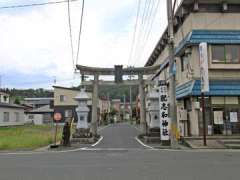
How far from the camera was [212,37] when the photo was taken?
26969 millimetres

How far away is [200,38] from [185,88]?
392 cm

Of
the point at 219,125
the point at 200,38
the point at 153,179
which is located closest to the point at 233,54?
the point at 200,38

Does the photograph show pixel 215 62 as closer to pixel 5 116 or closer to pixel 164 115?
pixel 164 115

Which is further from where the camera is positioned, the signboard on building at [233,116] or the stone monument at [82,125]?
the stone monument at [82,125]

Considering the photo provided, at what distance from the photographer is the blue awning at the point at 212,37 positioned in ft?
87.8

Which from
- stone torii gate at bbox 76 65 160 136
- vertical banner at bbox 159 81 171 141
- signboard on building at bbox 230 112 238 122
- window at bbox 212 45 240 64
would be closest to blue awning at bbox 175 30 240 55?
window at bbox 212 45 240 64

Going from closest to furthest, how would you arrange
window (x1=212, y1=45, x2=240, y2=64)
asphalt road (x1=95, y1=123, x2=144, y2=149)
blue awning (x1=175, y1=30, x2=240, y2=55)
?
asphalt road (x1=95, y1=123, x2=144, y2=149) → blue awning (x1=175, y1=30, x2=240, y2=55) → window (x1=212, y1=45, x2=240, y2=64)

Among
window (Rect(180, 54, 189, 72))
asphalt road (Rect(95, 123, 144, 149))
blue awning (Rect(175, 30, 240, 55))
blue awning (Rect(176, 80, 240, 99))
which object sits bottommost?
asphalt road (Rect(95, 123, 144, 149))

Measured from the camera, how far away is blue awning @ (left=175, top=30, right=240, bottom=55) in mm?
26766

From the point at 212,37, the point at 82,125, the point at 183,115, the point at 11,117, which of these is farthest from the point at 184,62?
the point at 11,117

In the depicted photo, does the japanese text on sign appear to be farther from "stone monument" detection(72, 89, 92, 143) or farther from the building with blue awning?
"stone monument" detection(72, 89, 92, 143)

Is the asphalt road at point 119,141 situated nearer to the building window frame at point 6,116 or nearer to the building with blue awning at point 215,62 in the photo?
the building with blue awning at point 215,62

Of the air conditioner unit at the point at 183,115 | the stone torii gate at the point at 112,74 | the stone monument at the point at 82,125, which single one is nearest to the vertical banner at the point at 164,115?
the air conditioner unit at the point at 183,115

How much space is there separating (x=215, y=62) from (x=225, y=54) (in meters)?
0.97
